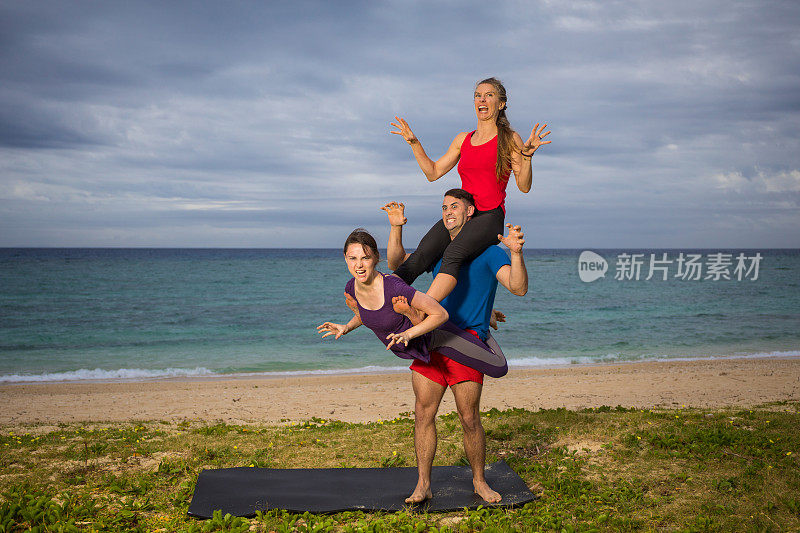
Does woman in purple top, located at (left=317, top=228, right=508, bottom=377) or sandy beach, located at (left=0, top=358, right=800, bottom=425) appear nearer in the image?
woman in purple top, located at (left=317, top=228, right=508, bottom=377)

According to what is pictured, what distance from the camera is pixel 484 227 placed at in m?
4.91

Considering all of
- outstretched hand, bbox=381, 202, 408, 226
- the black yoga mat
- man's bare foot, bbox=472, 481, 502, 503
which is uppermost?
outstretched hand, bbox=381, 202, 408, 226

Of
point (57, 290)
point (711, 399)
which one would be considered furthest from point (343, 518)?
point (57, 290)

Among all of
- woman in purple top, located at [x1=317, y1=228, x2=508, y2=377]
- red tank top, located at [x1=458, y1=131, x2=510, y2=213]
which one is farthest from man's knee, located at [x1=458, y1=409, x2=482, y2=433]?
red tank top, located at [x1=458, y1=131, x2=510, y2=213]

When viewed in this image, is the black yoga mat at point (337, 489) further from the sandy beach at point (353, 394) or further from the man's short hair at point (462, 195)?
the sandy beach at point (353, 394)

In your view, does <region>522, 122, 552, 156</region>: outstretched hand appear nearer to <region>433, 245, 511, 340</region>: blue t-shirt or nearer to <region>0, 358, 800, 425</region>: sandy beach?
<region>433, 245, 511, 340</region>: blue t-shirt

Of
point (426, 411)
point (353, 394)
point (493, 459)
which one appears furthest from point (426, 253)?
point (353, 394)

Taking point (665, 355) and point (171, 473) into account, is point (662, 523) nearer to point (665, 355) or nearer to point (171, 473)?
point (171, 473)

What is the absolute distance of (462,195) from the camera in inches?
197

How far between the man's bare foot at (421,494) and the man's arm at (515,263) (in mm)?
1975

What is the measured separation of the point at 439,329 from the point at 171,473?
3.39 meters

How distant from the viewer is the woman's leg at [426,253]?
5.15 meters

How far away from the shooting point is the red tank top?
507 centimetres

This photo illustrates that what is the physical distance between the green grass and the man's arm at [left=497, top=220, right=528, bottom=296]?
194cm
